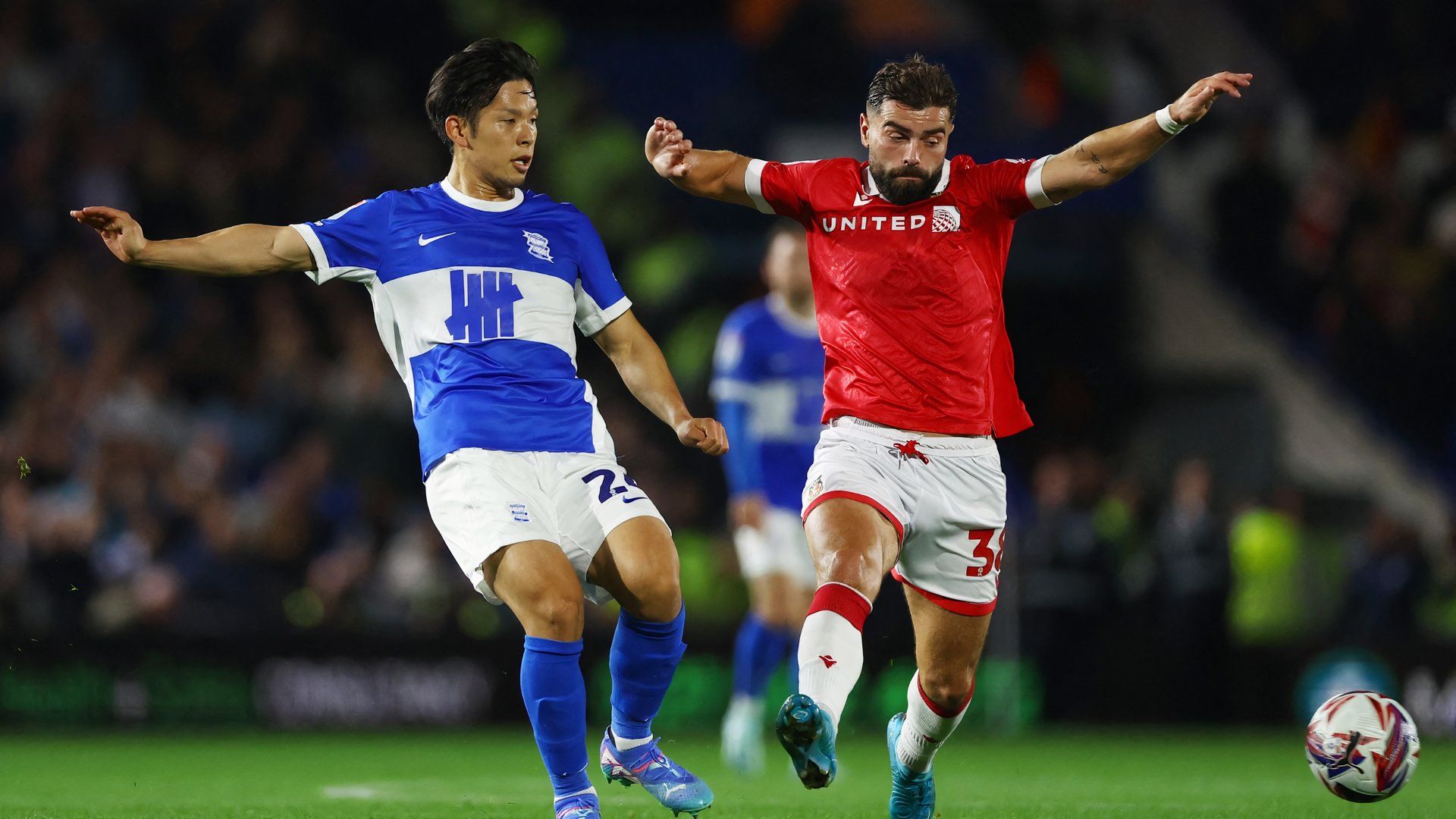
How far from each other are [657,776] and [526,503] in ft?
3.47

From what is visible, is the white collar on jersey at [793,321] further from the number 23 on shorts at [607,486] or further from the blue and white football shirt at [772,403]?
the number 23 on shorts at [607,486]

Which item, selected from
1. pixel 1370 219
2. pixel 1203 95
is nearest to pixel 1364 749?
pixel 1203 95

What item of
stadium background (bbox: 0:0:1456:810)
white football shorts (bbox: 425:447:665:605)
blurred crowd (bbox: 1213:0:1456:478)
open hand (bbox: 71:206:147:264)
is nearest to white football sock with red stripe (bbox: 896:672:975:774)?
white football shorts (bbox: 425:447:665:605)

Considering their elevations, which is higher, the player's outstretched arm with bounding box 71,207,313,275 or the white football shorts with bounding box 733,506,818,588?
the player's outstretched arm with bounding box 71,207,313,275

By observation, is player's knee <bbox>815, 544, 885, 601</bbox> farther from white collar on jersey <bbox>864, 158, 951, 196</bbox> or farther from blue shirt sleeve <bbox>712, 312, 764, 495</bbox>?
blue shirt sleeve <bbox>712, 312, 764, 495</bbox>

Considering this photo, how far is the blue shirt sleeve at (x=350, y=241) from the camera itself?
621 centimetres

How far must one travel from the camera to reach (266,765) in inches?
396

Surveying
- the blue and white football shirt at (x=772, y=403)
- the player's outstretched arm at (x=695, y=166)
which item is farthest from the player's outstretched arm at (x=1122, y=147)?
the blue and white football shirt at (x=772, y=403)

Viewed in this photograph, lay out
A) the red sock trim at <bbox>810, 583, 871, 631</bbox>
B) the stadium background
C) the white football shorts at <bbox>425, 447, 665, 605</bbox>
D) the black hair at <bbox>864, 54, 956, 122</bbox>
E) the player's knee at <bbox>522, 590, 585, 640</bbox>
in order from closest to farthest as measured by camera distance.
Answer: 1. the red sock trim at <bbox>810, 583, 871, 631</bbox>
2. the player's knee at <bbox>522, 590, 585, 640</bbox>
3. the white football shorts at <bbox>425, 447, 665, 605</bbox>
4. the black hair at <bbox>864, 54, 956, 122</bbox>
5. the stadium background

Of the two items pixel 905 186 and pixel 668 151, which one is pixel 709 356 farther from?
pixel 905 186

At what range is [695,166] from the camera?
21.3 feet

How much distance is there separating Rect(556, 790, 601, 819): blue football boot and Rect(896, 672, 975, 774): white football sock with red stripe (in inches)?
44.3

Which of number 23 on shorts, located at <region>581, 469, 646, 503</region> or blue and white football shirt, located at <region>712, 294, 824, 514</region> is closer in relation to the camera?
number 23 on shorts, located at <region>581, 469, 646, 503</region>

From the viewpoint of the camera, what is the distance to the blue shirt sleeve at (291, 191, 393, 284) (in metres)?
6.21
